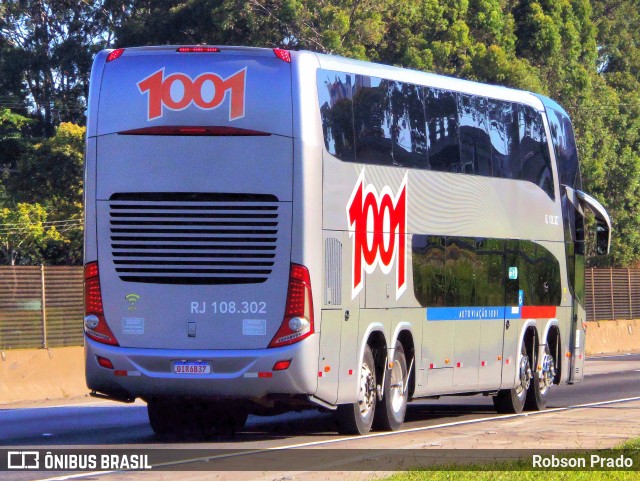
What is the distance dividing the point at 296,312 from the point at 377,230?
2.09 metres

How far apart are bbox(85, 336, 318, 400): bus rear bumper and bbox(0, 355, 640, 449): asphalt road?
67cm

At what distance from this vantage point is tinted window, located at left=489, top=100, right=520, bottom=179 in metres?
17.8

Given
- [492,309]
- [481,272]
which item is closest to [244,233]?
[481,272]

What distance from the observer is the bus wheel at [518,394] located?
732 inches

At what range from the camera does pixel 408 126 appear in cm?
1548

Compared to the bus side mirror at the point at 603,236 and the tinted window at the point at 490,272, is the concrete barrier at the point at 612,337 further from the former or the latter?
the tinted window at the point at 490,272

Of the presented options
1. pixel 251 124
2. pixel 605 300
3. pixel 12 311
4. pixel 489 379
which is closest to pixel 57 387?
pixel 12 311

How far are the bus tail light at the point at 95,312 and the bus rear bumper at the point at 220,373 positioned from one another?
0.17 metres

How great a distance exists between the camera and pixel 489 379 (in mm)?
17688

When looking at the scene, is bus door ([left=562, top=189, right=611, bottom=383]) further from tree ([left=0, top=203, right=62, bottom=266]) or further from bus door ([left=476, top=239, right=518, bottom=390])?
tree ([left=0, top=203, right=62, bottom=266])

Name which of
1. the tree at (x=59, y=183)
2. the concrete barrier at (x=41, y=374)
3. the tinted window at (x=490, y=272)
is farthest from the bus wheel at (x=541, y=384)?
the tree at (x=59, y=183)

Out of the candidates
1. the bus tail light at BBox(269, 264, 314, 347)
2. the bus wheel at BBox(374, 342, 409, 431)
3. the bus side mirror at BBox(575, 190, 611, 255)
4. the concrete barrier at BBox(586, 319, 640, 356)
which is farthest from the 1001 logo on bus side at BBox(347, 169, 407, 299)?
the concrete barrier at BBox(586, 319, 640, 356)

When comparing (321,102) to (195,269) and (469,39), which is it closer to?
(195,269)

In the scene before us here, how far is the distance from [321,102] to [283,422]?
494 centimetres
